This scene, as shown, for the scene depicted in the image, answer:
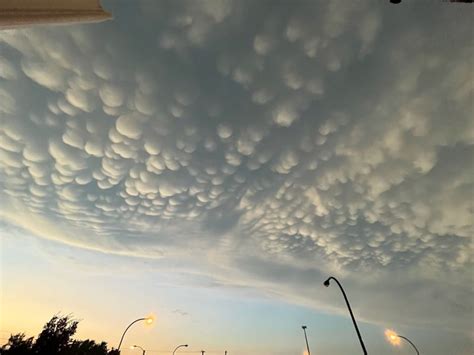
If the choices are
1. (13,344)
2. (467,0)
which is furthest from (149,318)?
(467,0)

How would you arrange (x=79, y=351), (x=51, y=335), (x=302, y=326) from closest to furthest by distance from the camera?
(x=51, y=335)
(x=79, y=351)
(x=302, y=326)

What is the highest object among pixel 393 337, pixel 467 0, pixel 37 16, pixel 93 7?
pixel 93 7

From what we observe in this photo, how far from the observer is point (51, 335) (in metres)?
28.5

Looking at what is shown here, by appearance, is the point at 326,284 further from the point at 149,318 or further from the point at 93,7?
the point at 93,7

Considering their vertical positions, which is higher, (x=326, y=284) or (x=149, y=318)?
(x=326, y=284)

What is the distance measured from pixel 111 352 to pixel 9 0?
161 feet

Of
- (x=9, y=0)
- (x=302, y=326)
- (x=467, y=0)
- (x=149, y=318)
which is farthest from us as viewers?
(x=302, y=326)

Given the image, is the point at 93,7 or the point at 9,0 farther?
the point at 93,7

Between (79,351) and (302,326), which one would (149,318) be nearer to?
(79,351)

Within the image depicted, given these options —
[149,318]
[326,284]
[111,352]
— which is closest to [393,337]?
[326,284]

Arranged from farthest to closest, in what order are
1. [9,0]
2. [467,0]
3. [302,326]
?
1. [302,326]
2. [9,0]
3. [467,0]

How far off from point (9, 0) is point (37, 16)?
1.03 metres

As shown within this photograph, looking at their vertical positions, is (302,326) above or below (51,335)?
above

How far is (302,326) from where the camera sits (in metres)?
51.3
